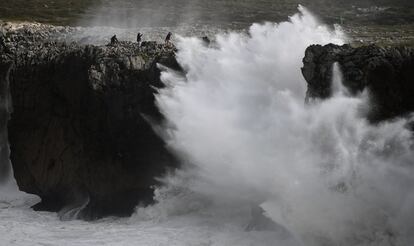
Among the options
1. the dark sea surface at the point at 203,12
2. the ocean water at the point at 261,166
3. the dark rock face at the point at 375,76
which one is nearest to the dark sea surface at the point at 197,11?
the dark sea surface at the point at 203,12

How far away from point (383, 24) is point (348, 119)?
25668 mm

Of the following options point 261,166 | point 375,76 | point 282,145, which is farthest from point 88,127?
point 375,76

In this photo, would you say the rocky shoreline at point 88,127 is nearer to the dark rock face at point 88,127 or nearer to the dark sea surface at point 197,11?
the dark rock face at point 88,127

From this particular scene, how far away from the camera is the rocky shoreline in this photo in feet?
82.9

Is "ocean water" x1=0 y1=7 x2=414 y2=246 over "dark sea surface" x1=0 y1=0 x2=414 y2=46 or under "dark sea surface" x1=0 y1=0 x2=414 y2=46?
under

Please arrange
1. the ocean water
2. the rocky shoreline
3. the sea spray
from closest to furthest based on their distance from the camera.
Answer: the sea spray < the ocean water < the rocky shoreline

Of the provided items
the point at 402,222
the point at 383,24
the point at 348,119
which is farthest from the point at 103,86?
the point at 383,24

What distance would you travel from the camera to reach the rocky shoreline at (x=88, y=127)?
2528cm

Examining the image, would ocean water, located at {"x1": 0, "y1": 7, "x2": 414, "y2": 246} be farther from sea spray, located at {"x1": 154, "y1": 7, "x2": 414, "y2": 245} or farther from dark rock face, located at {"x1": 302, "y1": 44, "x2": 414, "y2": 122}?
dark rock face, located at {"x1": 302, "y1": 44, "x2": 414, "y2": 122}

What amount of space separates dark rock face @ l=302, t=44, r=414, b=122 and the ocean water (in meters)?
0.37

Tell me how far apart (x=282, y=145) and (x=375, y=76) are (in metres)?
4.10

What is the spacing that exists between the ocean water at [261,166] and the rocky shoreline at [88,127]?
82 cm

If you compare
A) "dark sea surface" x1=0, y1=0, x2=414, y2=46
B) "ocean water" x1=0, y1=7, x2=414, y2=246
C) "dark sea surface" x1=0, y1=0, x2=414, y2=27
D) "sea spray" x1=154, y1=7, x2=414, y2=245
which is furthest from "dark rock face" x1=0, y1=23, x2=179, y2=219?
"dark sea surface" x1=0, y1=0, x2=414, y2=27

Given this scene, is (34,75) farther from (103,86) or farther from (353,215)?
(353,215)
